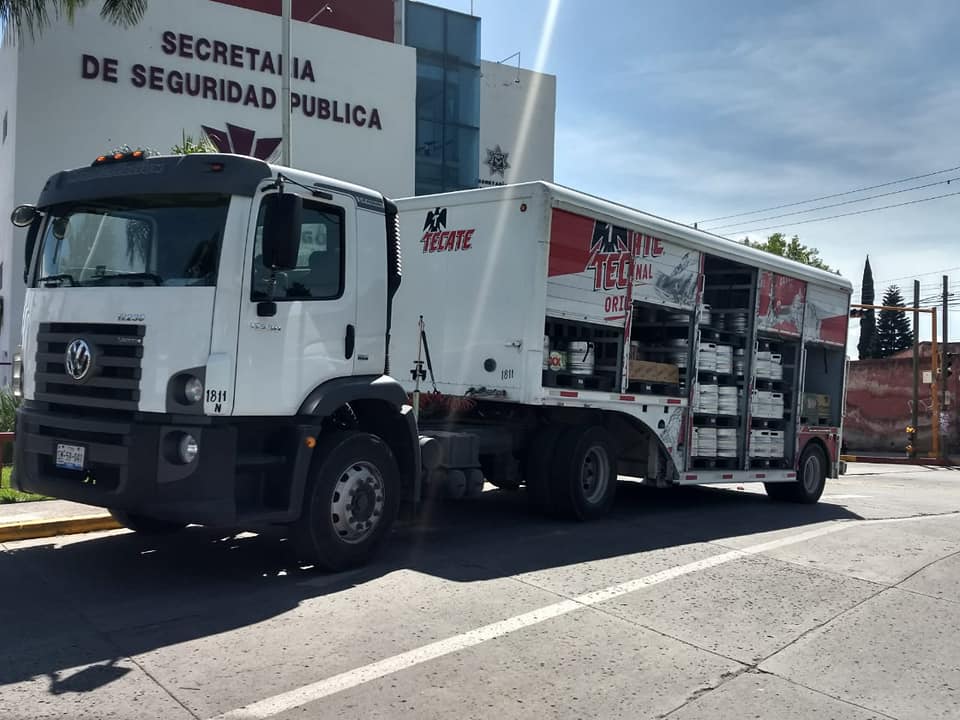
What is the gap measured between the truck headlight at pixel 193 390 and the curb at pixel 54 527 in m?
2.97

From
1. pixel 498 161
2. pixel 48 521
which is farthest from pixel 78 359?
pixel 498 161

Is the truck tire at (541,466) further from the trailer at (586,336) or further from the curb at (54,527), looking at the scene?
the curb at (54,527)

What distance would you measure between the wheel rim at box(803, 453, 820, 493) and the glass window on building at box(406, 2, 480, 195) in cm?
2042

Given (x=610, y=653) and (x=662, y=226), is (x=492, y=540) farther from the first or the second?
(x=662, y=226)

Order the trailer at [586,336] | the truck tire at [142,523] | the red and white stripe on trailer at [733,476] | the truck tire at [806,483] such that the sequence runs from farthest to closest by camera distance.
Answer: the truck tire at [806,483]
the red and white stripe on trailer at [733,476]
the trailer at [586,336]
the truck tire at [142,523]

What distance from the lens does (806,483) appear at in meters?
12.7

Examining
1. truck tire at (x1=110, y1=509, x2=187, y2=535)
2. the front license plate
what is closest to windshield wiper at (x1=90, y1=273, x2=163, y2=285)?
the front license plate

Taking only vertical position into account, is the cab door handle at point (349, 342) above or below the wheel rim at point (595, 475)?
above

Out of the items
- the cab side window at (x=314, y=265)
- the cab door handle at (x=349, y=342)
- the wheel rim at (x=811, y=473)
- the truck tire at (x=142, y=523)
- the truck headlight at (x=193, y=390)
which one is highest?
the cab side window at (x=314, y=265)

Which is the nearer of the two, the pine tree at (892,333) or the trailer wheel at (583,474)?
the trailer wheel at (583,474)

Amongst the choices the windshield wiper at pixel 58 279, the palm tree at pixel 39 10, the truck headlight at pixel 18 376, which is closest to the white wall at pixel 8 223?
the palm tree at pixel 39 10

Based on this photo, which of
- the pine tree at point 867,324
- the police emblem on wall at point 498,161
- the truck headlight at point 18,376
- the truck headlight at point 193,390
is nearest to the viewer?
the truck headlight at point 193,390

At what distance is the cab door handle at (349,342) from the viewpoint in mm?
6758

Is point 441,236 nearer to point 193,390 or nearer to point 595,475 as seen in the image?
point 595,475
